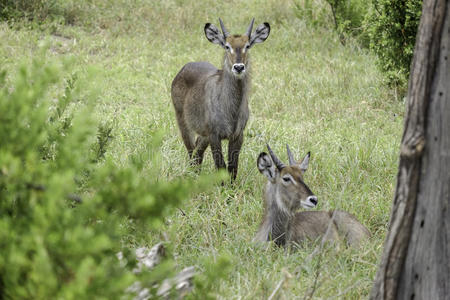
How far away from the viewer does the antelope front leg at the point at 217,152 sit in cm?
582

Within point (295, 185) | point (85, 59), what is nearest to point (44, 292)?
Result: point (295, 185)

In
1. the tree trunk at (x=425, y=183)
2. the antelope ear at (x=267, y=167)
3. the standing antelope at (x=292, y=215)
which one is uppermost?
the tree trunk at (x=425, y=183)

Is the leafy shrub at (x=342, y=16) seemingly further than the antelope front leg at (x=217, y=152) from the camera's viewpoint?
Yes

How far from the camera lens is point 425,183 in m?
2.79

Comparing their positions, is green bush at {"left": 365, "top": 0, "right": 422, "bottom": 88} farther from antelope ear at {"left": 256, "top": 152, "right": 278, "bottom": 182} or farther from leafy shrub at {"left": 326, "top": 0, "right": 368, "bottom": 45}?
antelope ear at {"left": 256, "top": 152, "right": 278, "bottom": 182}

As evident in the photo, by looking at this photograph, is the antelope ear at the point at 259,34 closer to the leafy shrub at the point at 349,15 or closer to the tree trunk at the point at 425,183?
the tree trunk at the point at 425,183

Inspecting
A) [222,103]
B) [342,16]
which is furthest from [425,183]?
[342,16]

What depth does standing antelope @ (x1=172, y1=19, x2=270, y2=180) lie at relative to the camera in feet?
19.1

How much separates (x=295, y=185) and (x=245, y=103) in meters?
1.49

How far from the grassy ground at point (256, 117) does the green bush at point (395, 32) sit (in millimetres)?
463

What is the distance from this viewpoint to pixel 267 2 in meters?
12.8

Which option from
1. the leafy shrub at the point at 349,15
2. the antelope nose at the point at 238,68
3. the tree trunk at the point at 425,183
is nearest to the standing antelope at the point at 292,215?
the antelope nose at the point at 238,68

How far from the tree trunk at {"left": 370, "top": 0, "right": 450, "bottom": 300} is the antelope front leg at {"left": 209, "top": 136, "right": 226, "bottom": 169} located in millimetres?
3064

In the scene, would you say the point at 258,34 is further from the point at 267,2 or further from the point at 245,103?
the point at 267,2
